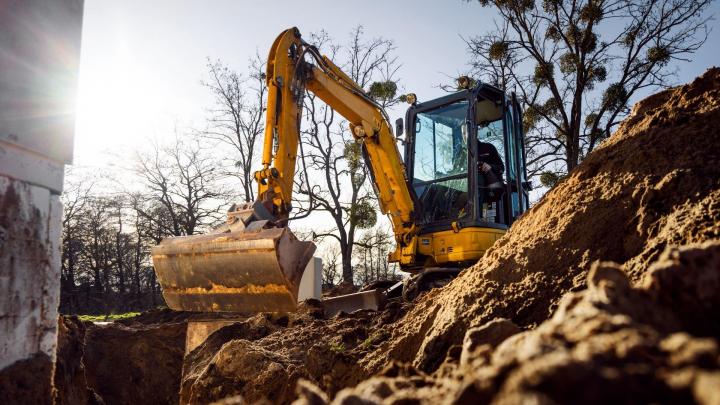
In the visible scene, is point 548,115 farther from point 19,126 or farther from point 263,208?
point 19,126

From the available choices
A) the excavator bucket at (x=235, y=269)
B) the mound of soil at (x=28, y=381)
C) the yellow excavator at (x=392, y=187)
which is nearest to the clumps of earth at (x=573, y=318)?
the excavator bucket at (x=235, y=269)

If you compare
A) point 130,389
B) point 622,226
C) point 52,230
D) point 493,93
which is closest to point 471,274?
point 622,226

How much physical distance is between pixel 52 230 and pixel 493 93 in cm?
719

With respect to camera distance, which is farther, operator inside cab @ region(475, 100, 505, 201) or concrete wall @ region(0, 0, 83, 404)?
operator inside cab @ region(475, 100, 505, 201)

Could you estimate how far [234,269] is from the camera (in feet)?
19.3

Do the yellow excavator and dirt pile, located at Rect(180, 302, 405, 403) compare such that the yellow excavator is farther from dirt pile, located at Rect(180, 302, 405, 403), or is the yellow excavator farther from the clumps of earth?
the clumps of earth

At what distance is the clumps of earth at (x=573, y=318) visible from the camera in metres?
1.11

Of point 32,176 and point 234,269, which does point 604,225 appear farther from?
point 234,269

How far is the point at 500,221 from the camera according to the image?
8.39 m

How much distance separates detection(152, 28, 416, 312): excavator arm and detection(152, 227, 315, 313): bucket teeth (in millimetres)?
11

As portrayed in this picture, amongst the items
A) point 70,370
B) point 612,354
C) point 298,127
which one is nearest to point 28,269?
point 612,354

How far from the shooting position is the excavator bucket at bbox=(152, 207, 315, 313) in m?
5.63

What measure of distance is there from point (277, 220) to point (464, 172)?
3.12 meters

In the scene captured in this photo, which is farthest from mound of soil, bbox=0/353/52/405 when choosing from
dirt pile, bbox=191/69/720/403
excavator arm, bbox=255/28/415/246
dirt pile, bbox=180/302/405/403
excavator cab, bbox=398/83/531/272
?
excavator cab, bbox=398/83/531/272
